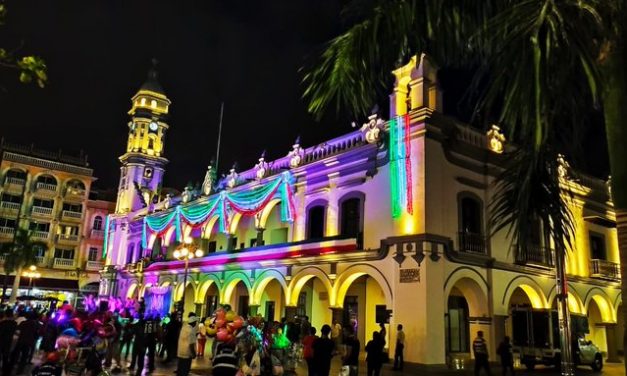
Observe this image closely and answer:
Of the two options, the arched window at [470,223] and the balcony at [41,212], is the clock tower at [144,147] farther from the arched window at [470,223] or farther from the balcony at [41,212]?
the arched window at [470,223]

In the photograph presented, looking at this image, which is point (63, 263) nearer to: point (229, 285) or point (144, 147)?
point (144, 147)

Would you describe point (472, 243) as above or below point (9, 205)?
below

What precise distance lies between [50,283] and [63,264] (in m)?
2.26

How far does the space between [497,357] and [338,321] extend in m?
6.27

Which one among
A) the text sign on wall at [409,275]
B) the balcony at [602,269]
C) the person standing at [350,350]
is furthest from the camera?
the balcony at [602,269]

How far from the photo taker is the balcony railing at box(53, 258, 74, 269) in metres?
48.9

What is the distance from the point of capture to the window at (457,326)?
20.3 m

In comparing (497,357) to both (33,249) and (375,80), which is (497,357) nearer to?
(375,80)

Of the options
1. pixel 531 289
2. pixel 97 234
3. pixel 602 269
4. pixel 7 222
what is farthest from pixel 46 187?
pixel 602 269

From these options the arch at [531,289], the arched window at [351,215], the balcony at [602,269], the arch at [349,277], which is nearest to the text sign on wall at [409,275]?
the arch at [349,277]

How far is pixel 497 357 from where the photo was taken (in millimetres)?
19641

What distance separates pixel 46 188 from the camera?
49469mm

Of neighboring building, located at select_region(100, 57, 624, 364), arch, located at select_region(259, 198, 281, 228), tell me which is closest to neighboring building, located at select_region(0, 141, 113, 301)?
neighboring building, located at select_region(100, 57, 624, 364)

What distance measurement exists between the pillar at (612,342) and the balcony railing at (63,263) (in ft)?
148
